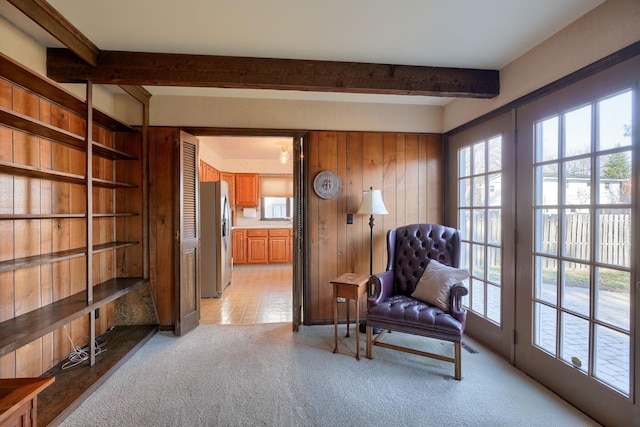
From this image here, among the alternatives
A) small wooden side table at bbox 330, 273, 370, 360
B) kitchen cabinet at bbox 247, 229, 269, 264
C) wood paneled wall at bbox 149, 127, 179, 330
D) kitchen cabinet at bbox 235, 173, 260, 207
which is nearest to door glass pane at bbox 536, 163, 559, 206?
small wooden side table at bbox 330, 273, 370, 360

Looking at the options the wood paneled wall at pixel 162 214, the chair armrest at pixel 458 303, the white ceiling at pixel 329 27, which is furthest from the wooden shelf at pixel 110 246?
the chair armrest at pixel 458 303

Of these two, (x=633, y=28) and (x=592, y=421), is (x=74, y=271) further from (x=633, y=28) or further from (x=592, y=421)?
(x=633, y=28)

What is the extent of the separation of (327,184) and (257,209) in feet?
14.1

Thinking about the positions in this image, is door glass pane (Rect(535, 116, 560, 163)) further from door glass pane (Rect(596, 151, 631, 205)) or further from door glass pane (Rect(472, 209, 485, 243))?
door glass pane (Rect(472, 209, 485, 243))

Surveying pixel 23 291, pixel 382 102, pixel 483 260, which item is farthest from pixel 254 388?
pixel 382 102

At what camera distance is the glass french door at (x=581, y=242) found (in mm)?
1595

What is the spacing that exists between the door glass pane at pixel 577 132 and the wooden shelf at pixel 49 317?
3.57m

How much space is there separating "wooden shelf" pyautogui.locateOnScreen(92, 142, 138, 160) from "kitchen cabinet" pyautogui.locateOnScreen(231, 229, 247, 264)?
3604 millimetres

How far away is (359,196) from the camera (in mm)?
3180

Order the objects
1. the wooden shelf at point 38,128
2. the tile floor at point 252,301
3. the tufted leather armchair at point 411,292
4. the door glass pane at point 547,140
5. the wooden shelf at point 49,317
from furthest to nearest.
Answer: the tile floor at point 252,301
the tufted leather armchair at point 411,292
the door glass pane at point 547,140
the wooden shelf at point 38,128
the wooden shelf at point 49,317

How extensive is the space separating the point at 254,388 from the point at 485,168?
277 centimetres

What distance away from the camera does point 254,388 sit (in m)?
2.02

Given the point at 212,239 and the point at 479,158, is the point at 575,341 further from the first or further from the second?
the point at 212,239

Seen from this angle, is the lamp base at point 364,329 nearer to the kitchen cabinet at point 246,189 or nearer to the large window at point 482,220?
the large window at point 482,220
